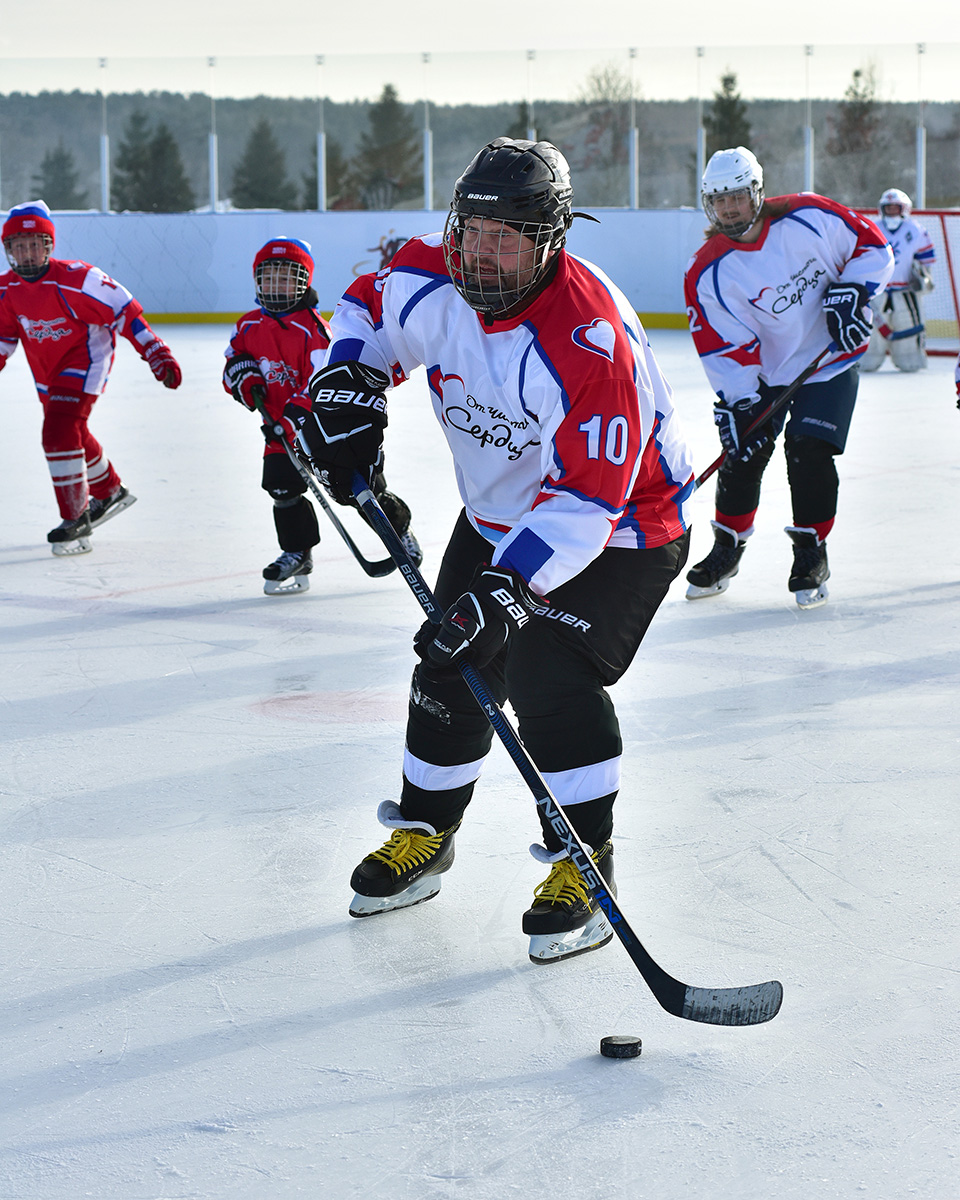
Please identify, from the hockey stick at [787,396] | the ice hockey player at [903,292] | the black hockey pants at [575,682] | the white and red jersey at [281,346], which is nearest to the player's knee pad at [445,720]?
the black hockey pants at [575,682]

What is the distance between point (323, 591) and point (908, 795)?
212cm

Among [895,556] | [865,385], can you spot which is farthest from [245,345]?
[865,385]

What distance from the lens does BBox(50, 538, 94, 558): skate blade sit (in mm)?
4574

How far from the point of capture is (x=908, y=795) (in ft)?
7.98

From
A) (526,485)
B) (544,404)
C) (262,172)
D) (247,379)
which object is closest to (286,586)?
(247,379)

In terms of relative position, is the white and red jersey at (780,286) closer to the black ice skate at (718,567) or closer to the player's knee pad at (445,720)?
the black ice skate at (718,567)

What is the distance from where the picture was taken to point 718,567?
157 inches

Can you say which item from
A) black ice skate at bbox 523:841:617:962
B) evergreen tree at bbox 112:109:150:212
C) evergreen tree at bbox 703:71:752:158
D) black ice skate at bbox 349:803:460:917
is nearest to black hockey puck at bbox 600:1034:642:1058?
black ice skate at bbox 523:841:617:962

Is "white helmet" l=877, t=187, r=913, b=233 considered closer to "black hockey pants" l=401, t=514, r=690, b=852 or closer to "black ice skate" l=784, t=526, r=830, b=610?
"black ice skate" l=784, t=526, r=830, b=610

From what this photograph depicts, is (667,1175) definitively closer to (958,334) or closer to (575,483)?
(575,483)

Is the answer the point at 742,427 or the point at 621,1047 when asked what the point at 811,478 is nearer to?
the point at 742,427

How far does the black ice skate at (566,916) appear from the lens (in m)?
1.83

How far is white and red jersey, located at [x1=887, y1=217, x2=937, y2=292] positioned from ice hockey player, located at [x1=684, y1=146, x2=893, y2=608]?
640 centimetres

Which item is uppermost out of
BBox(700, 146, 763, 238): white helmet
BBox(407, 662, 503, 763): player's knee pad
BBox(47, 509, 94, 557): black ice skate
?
BBox(700, 146, 763, 238): white helmet
